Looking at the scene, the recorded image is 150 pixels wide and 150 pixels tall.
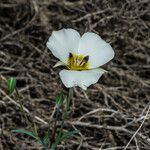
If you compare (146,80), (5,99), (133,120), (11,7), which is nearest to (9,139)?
(5,99)

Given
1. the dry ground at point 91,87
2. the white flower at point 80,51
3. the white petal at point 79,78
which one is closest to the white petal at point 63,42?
the white flower at point 80,51

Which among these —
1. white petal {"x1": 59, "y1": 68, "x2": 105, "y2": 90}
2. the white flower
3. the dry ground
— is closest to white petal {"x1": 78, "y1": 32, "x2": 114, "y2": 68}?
the white flower

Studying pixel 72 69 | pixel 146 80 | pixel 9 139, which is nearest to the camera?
pixel 72 69

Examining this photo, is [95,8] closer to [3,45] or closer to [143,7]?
[143,7]

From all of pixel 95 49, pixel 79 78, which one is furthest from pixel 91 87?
pixel 79 78

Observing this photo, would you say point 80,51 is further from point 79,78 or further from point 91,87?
point 91,87

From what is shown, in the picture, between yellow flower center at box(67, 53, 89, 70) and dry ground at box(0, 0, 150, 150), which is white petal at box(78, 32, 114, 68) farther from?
dry ground at box(0, 0, 150, 150)
